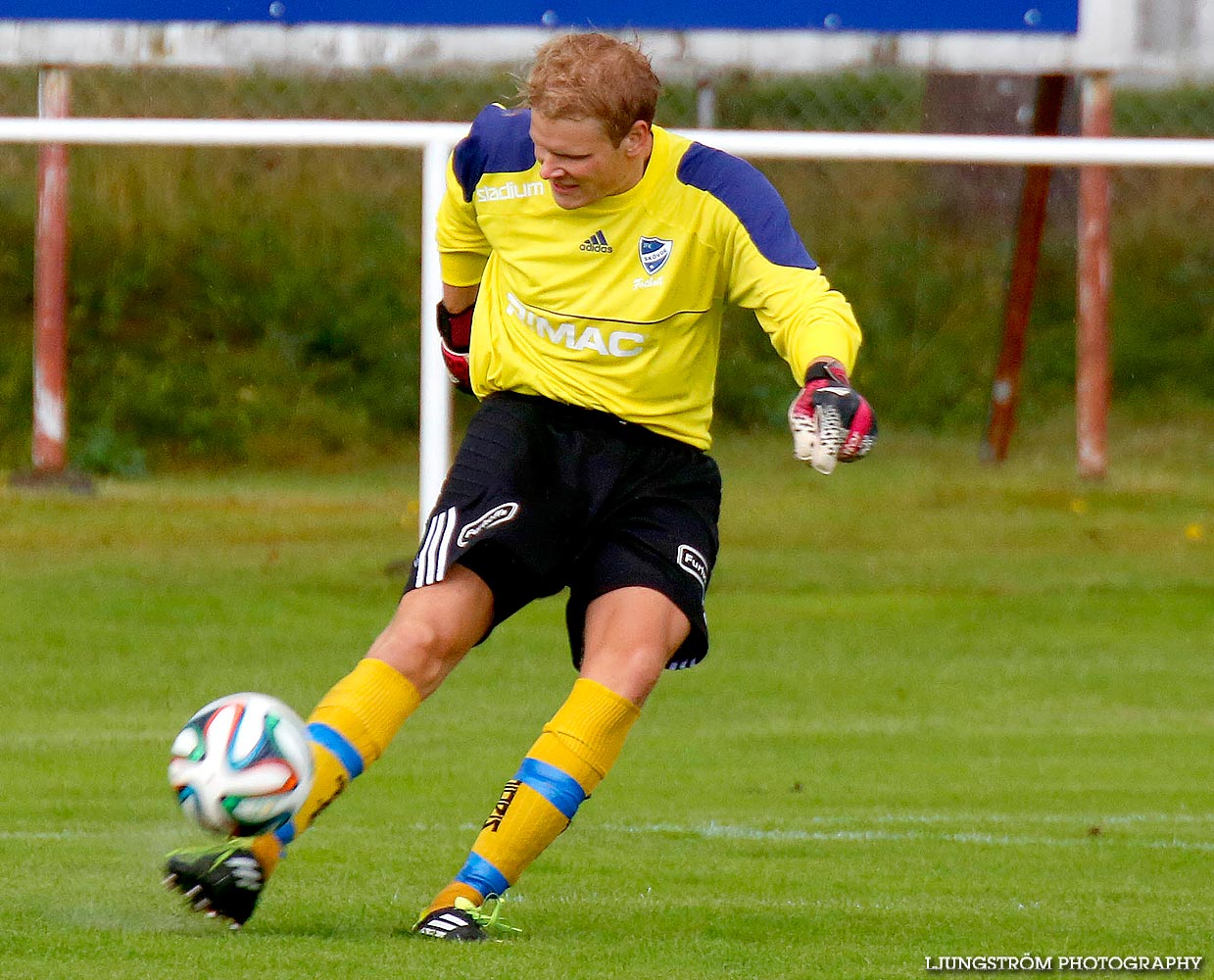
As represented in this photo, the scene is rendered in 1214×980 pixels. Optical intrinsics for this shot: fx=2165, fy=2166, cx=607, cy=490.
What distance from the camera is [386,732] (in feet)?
13.5

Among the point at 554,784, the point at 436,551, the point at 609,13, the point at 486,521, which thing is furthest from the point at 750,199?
the point at 609,13

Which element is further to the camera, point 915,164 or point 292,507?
point 915,164

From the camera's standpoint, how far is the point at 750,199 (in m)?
4.32

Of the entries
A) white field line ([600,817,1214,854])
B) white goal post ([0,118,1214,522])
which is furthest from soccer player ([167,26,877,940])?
white goal post ([0,118,1214,522])

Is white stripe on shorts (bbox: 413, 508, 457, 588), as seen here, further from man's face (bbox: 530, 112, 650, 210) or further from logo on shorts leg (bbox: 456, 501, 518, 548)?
man's face (bbox: 530, 112, 650, 210)

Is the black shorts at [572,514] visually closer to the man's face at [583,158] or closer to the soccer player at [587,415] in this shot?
the soccer player at [587,415]

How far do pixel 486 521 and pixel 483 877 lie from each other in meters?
0.69

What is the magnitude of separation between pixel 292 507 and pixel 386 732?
26.4 feet

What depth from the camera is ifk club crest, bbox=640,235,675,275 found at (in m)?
4.32

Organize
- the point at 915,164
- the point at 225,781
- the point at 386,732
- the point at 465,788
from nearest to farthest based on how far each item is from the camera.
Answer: the point at 225,781 < the point at 386,732 < the point at 465,788 < the point at 915,164

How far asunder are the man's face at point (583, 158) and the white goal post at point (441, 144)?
4.50 metres

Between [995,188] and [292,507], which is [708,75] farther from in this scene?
[995,188]

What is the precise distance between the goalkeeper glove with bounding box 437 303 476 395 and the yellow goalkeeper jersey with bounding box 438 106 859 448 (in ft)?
1.42

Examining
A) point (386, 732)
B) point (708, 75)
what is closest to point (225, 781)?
point (386, 732)
